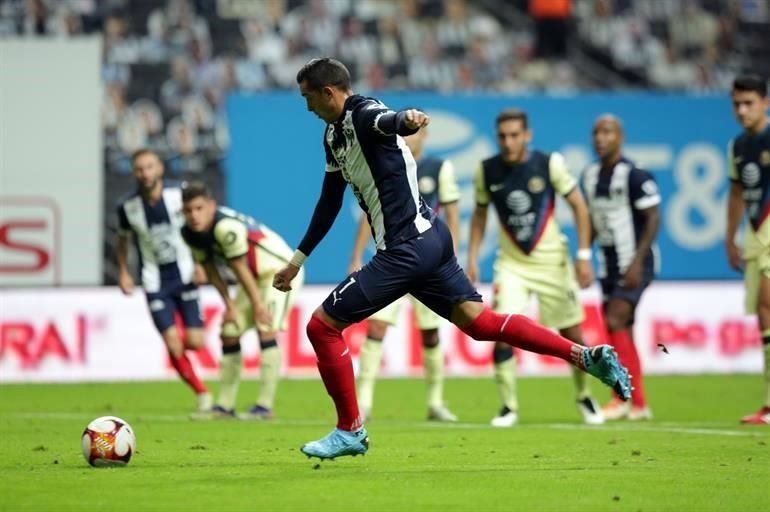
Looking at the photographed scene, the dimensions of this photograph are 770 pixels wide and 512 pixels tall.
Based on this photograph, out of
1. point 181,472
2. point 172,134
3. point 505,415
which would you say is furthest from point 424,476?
point 172,134

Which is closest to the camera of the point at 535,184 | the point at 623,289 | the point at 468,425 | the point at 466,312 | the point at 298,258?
the point at 466,312

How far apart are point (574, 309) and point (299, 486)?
6.02 metres

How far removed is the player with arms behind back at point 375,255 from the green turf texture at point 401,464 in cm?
51

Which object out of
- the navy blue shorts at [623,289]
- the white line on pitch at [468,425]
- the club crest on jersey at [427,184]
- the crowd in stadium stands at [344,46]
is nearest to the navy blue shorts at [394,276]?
the white line on pitch at [468,425]

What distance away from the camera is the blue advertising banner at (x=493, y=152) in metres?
22.9

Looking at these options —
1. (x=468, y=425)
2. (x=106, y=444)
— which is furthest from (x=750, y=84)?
(x=106, y=444)

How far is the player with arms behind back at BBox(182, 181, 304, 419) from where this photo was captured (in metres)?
13.8

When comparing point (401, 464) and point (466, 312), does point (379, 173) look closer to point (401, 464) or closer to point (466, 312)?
point (466, 312)

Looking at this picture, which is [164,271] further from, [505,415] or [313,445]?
[313,445]

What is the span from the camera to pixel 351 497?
26.6 feet

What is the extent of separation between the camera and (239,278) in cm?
1380

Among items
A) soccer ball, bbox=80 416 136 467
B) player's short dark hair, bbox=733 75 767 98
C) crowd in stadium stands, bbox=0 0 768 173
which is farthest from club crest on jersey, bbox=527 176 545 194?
crowd in stadium stands, bbox=0 0 768 173

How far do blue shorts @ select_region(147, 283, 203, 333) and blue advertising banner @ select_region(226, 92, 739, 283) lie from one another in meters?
6.99

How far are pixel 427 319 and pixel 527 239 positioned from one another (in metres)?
1.10
